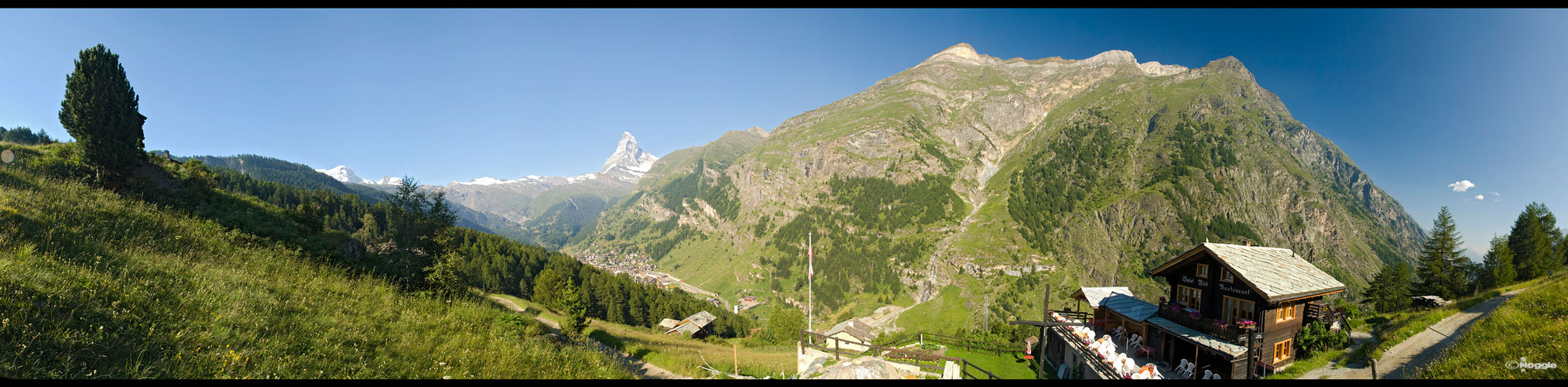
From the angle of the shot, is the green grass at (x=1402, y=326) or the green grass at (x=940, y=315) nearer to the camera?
the green grass at (x=1402, y=326)

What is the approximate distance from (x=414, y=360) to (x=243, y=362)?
2.38 meters

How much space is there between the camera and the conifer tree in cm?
3538

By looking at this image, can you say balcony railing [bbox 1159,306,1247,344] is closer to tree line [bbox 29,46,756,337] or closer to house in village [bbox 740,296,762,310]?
tree line [bbox 29,46,756,337]

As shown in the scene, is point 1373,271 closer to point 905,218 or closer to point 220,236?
point 905,218

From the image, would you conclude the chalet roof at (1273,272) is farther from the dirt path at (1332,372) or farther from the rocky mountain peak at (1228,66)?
the rocky mountain peak at (1228,66)

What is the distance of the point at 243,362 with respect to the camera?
233 inches

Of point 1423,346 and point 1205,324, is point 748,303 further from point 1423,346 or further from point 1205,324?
point 1423,346

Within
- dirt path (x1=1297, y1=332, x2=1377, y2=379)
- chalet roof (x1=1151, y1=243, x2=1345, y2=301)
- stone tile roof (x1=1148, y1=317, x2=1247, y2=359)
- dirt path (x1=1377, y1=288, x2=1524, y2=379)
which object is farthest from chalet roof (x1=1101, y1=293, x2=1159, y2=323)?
dirt path (x1=1377, y1=288, x2=1524, y2=379)

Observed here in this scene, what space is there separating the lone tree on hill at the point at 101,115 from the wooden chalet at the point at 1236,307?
45112mm

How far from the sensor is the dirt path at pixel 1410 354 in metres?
14.7

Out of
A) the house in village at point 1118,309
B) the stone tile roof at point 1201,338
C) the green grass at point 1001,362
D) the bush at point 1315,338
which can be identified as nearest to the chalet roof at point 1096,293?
the house in village at point 1118,309

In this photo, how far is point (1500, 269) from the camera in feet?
118

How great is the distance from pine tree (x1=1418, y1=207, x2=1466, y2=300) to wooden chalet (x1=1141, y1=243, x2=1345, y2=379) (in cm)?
3389
